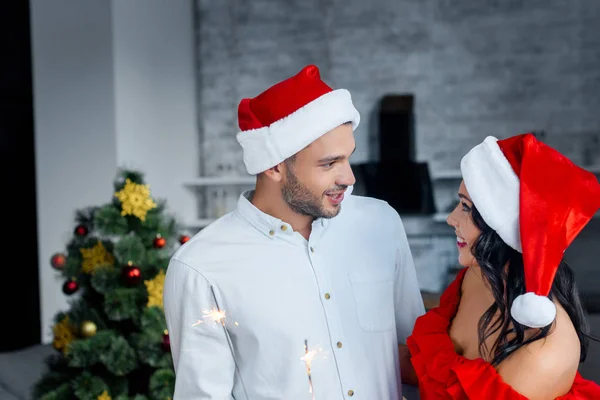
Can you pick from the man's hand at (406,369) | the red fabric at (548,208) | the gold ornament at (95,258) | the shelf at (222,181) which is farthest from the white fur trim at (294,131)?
the shelf at (222,181)

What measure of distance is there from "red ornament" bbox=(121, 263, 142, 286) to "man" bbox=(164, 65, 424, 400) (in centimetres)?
84

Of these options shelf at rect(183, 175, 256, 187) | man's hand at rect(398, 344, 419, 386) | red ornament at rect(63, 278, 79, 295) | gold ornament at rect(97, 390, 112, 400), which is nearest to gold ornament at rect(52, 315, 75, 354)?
red ornament at rect(63, 278, 79, 295)

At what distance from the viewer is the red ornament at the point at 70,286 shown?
2.27m

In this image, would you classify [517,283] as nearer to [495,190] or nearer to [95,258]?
[495,190]

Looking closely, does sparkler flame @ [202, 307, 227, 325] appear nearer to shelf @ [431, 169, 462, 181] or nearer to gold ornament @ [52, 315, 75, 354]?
gold ornament @ [52, 315, 75, 354]

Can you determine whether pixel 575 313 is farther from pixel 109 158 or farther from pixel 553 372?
pixel 109 158

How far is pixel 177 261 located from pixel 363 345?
17.0 inches

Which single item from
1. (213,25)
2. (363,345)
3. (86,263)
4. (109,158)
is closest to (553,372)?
(363,345)

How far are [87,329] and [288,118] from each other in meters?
1.16

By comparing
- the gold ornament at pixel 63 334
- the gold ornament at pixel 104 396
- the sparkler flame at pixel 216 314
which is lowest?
the gold ornament at pixel 104 396

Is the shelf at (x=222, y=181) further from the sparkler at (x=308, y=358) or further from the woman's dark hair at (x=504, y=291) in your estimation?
the woman's dark hair at (x=504, y=291)

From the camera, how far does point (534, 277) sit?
113 centimetres

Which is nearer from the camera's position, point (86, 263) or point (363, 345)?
point (363, 345)

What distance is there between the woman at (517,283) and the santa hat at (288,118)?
0.33 meters
